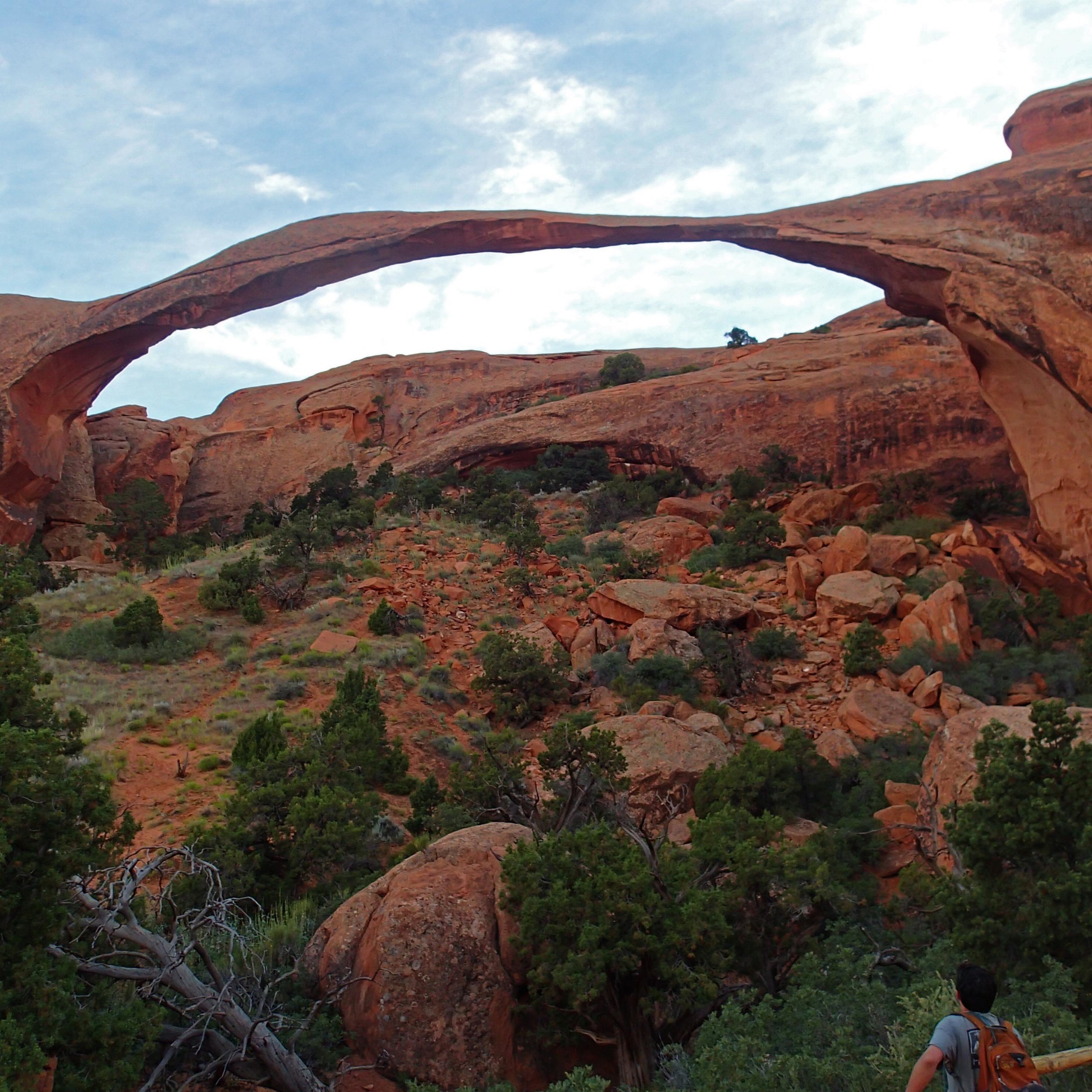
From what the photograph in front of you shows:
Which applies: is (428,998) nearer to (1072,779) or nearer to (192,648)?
(1072,779)

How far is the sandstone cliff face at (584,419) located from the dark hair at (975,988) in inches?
826

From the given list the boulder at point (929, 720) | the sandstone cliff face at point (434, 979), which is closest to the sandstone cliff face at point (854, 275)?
the boulder at point (929, 720)

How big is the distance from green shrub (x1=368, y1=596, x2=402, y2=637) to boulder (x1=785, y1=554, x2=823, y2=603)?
732 cm

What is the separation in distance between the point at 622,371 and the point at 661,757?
2374cm

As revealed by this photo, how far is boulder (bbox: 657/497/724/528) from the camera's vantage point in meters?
Result: 22.8

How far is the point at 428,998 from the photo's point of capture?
632 cm

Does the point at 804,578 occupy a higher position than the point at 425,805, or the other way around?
the point at 804,578

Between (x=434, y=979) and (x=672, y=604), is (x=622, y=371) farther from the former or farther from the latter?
(x=434, y=979)

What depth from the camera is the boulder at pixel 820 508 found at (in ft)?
70.0

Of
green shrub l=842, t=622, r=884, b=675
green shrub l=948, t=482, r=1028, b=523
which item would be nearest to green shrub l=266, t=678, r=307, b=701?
green shrub l=842, t=622, r=884, b=675

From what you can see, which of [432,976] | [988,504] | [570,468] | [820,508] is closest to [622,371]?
[570,468]

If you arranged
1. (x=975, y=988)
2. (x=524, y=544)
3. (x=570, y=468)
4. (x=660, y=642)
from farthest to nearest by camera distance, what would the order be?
1. (x=570, y=468)
2. (x=524, y=544)
3. (x=660, y=642)
4. (x=975, y=988)

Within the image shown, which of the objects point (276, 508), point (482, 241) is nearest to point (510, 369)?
point (276, 508)

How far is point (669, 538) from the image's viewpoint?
20922 millimetres
